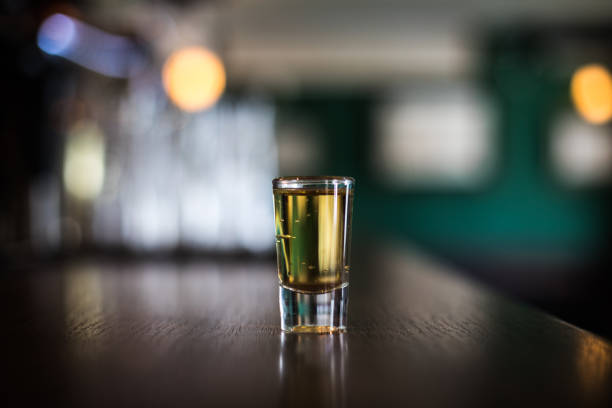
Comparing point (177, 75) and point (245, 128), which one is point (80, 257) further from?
point (177, 75)

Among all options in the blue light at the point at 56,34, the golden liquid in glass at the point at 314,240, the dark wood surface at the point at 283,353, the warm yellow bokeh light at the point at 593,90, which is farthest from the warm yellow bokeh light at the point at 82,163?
the golden liquid in glass at the point at 314,240

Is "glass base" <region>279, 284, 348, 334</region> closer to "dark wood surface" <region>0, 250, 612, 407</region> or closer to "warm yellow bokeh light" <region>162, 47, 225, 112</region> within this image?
"dark wood surface" <region>0, 250, 612, 407</region>

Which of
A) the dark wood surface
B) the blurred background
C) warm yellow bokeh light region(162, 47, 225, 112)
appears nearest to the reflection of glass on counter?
the dark wood surface

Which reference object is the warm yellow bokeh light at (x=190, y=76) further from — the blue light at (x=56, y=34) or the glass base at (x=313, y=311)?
the glass base at (x=313, y=311)

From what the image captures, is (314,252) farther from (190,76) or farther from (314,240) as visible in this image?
(190,76)

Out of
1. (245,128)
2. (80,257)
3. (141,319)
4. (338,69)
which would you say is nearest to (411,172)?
(338,69)

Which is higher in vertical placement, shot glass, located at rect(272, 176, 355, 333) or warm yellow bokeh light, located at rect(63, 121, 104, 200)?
warm yellow bokeh light, located at rect(63, 121, 104, 200)

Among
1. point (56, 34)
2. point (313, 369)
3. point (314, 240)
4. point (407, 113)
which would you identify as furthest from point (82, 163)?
point (313, 369)
